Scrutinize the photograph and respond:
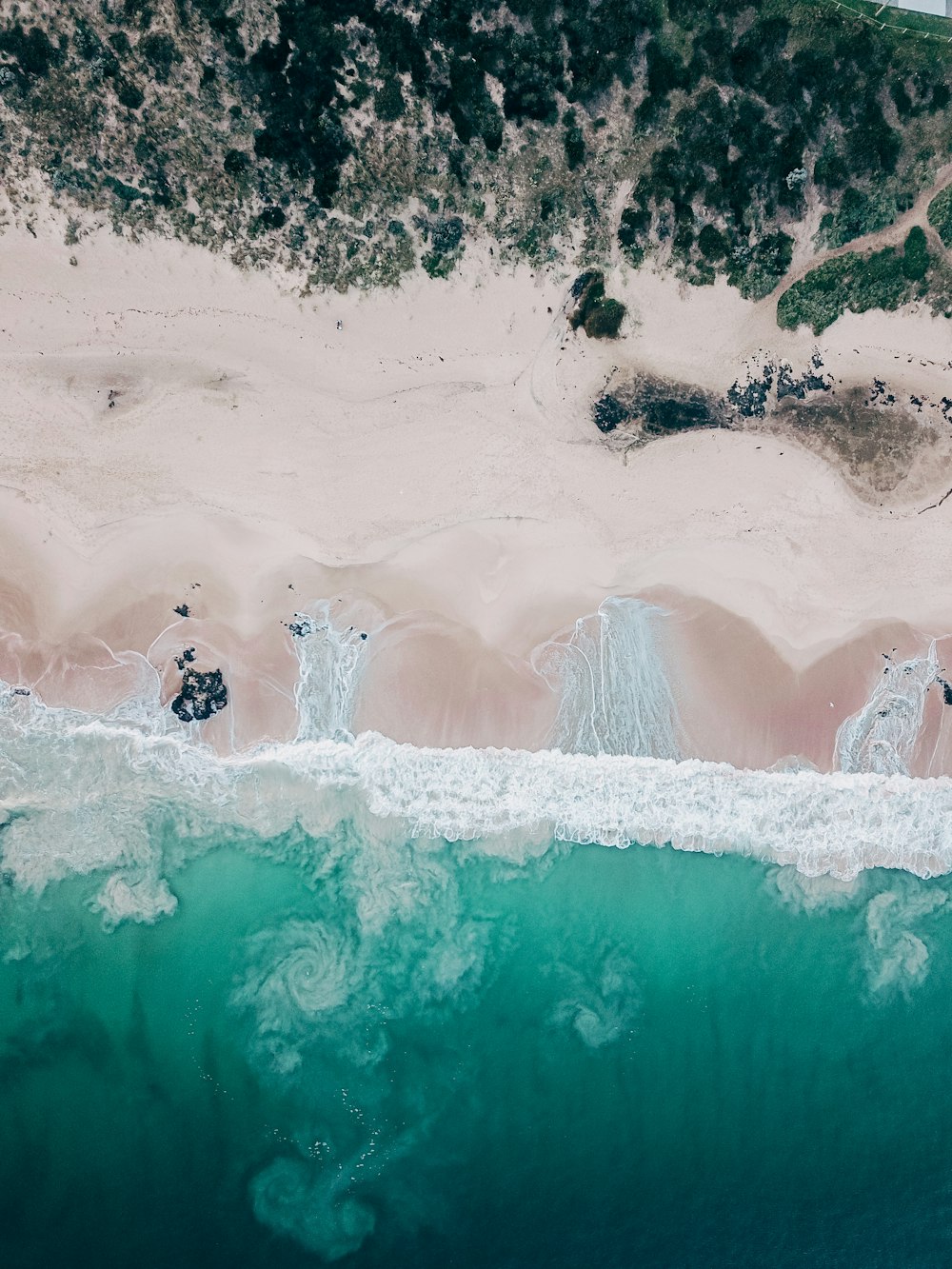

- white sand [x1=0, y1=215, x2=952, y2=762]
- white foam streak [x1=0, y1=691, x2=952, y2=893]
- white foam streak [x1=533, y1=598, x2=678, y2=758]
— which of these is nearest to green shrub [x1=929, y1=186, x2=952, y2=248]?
white sand [x1=0, y1=215, x2=952, y2=762]

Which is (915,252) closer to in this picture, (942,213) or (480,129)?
(942,213)

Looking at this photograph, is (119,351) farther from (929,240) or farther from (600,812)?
(929,240)

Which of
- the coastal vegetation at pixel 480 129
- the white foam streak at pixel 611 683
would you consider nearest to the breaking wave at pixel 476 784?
the white foam streak at pixel 611 683

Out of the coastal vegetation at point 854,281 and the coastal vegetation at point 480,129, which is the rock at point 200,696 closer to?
the coastal vegetation at point 480,129

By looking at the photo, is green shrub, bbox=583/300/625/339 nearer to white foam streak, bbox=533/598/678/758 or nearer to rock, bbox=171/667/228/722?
white foam streak, bbox=533/598/678/758

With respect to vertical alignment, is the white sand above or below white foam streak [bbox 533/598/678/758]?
above

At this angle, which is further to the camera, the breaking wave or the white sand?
the breaking wave
